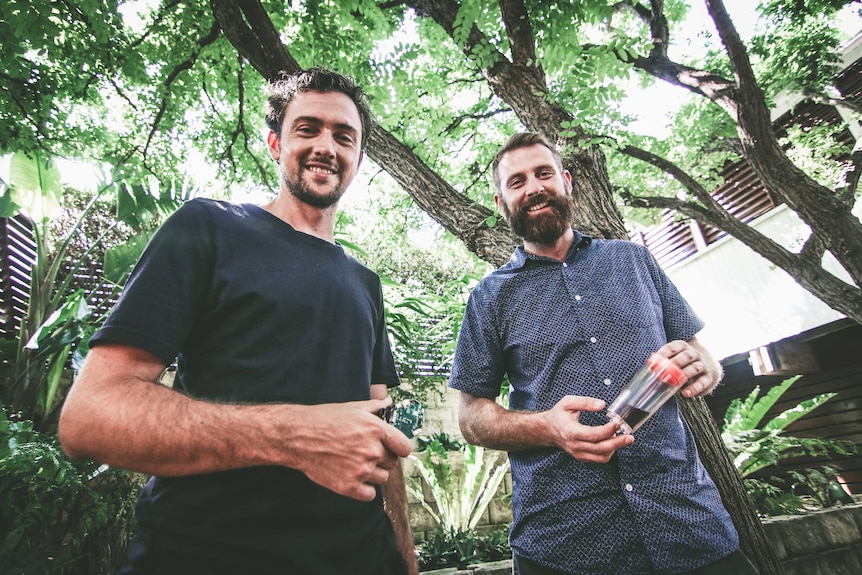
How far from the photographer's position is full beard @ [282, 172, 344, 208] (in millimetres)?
1695

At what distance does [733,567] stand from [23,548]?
3.51 meters

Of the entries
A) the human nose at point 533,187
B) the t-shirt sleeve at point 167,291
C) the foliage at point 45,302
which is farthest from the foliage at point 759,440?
the foliage at point 45,302

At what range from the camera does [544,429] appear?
1.56 meters

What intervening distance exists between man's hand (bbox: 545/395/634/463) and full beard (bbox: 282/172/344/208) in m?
1.15

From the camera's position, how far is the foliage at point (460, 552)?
366 centimetres

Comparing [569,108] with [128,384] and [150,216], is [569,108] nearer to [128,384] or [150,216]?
[128,384]

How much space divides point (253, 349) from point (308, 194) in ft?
2.32

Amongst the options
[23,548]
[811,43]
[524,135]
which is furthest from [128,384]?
[811,43]

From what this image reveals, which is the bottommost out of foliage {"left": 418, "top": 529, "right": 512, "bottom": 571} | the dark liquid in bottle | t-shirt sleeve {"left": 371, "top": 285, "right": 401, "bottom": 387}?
foliage {"left": 418, "top": 529, "right": 512, "bottom": 571}

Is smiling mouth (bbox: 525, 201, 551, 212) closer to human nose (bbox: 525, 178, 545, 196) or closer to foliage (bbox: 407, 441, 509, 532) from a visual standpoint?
human nose (bbox: 525, 178, 545, 196)

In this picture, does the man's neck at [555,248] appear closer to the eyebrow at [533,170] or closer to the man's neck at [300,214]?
the eyebrow at [533,170]

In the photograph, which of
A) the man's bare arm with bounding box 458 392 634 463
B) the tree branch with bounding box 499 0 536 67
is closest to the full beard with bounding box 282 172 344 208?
the man's bare arm with bounding box 458 392 634 463

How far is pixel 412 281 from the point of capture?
12.4 m

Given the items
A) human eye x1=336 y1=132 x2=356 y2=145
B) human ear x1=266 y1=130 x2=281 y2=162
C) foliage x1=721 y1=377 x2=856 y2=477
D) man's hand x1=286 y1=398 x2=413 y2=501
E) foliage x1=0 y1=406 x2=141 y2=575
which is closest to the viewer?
man's hand x1=286 y1=398 x2=413 y2=501
